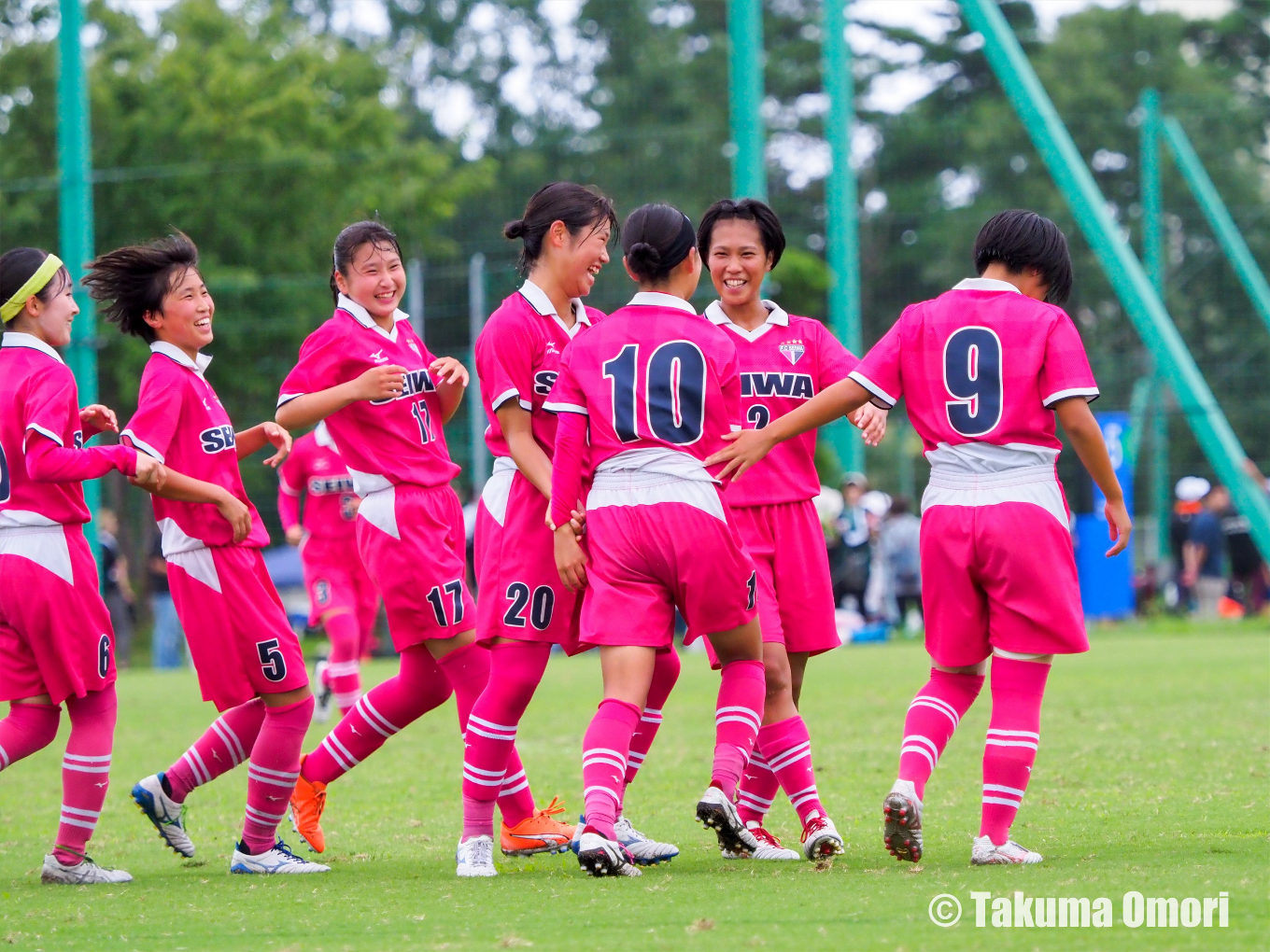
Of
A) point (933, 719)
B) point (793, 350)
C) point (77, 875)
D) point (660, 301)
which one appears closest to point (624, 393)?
point (660, 301)

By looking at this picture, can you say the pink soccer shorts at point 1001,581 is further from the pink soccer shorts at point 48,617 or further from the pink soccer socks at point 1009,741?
the pink soccer shorts at point 48,617

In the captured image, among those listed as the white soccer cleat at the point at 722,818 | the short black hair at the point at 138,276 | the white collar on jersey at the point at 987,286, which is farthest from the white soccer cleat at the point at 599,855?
the short black hair at the point at 138,276

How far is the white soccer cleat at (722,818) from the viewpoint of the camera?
15.3 feet

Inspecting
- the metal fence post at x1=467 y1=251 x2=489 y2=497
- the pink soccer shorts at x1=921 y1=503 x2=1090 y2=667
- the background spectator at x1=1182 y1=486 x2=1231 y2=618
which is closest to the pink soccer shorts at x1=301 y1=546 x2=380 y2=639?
the pink soccer shorts at x1=921 y1=503 x2=1090 y2=667

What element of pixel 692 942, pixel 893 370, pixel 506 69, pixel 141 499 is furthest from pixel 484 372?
pixel 506 69

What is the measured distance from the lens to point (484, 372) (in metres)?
Result: 5.18

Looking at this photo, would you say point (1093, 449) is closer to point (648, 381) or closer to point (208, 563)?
point (648, 381)

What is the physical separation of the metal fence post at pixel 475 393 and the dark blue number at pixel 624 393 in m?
14.8

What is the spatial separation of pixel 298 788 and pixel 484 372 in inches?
65.4

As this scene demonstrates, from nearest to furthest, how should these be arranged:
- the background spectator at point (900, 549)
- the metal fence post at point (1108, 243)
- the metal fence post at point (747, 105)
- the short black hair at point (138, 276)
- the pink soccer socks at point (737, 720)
A: the pink soccer socks at point (737, 720) < the short black hair at point (138, 276) < the metal fence post at point (1108, 243) < the metal fence post at point (747, 105) < the background spectator at point (900, 549)

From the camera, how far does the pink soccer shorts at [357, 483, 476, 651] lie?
5492 mm

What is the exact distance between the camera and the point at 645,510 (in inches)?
189

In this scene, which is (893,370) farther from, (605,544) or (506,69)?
(506,69)

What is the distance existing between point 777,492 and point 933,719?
2.92 ft
